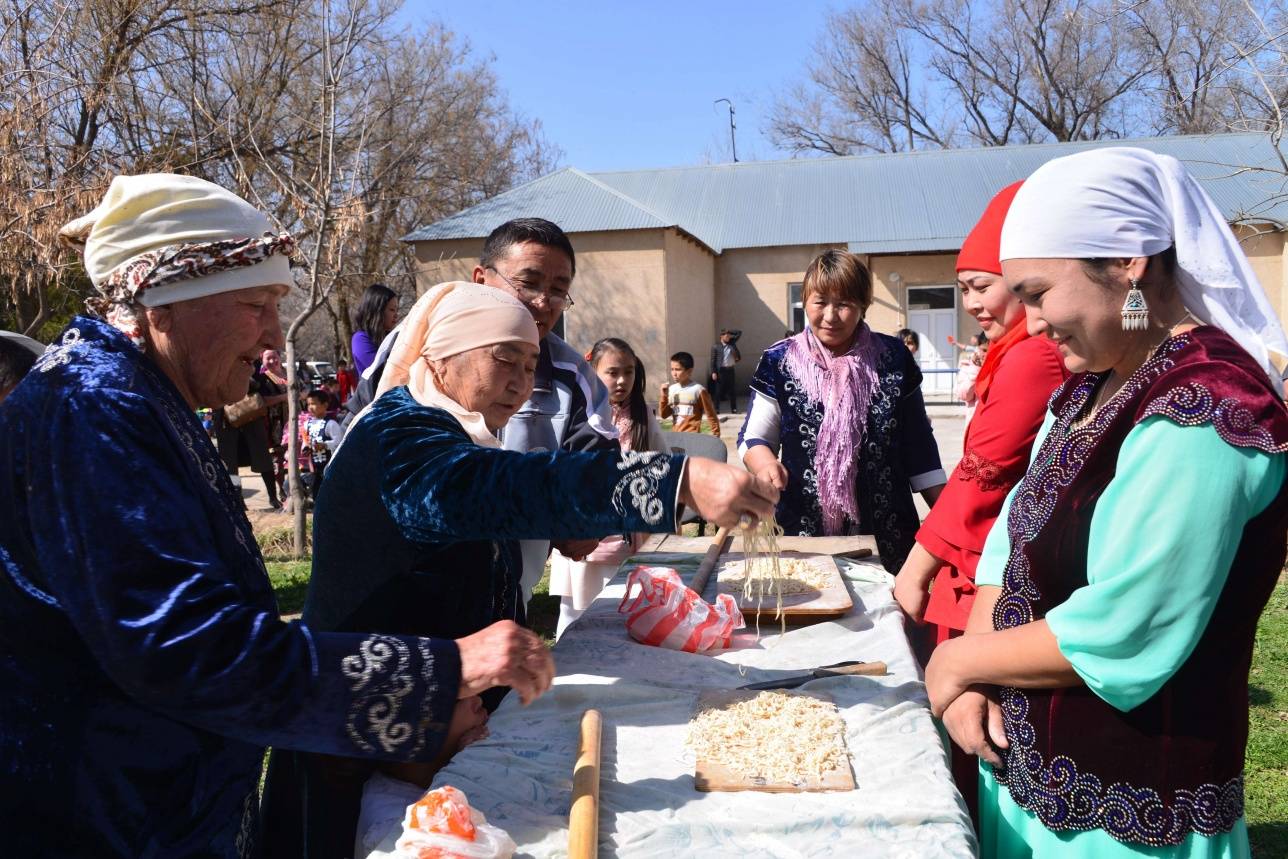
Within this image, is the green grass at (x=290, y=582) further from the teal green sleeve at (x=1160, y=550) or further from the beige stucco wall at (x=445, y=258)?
the beige stucco wall at (x=445, y=258)

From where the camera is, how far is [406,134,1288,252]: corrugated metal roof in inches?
770

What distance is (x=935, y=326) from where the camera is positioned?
2130 cm

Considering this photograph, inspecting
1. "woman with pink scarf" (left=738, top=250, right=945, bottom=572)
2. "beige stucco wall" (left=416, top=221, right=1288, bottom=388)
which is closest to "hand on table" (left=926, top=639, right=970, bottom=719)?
"woman with pink scarf" (left=738, top=250, right=945, bottom=572)

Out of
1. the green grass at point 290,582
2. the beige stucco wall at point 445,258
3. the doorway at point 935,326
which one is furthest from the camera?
the doorway at point 935,326

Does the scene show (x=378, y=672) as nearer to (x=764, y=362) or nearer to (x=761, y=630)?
(x=761, y=630)

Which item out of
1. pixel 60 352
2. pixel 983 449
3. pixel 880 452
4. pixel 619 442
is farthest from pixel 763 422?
pixel 60 352

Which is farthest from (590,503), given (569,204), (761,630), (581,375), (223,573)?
(569,204)

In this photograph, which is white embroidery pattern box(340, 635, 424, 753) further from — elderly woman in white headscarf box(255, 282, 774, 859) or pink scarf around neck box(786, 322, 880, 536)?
pink scarf around neck box(786, 322, 880, 536)

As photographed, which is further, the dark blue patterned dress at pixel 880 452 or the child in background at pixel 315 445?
the child in background at pixel 315 445

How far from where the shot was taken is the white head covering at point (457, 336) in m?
1.94

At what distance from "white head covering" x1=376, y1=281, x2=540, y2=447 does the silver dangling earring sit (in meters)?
1.09

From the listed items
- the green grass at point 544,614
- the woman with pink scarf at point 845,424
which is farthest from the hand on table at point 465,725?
the green grass at point 544,614

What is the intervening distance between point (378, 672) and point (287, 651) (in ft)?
0.45

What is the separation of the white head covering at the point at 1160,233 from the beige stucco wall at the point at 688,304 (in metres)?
17.6
